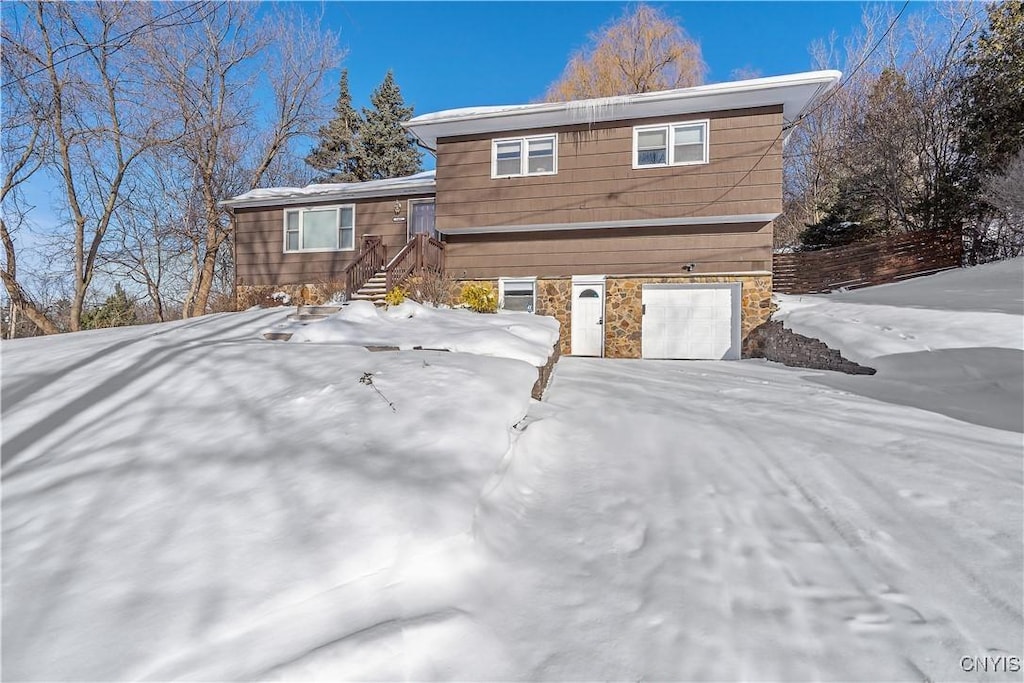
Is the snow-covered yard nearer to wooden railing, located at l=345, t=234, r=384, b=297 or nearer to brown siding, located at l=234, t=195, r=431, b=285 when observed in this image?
wooden railing, located at l=345, t=234, r=384, b=297

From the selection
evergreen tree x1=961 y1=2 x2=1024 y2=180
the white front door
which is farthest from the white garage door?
evergreen tree x1=961 y1=2 x2=1024 y2=180

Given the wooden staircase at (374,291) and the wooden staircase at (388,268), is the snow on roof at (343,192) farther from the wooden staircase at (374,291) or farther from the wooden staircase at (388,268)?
the wooden staircase at (374,291)

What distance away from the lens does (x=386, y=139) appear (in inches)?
945

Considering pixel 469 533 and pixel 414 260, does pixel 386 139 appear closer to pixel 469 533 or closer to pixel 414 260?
pixel 414 260

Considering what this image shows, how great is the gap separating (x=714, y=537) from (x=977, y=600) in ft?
3.15

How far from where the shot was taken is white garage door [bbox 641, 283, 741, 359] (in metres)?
9.41

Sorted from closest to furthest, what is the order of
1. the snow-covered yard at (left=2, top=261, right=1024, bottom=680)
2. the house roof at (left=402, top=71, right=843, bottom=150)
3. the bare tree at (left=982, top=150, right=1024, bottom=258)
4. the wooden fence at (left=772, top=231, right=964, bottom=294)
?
the snow-covered yard at (left=2, top=261, right=1024, bottom=680)
the house roof at (left=402, top=71, right=843, bottom=150)
the bare tree at (left=982, top=150, right=1024, bottom=258)
the wooden fence at (left=772, top=231, right=964, bottom=294)

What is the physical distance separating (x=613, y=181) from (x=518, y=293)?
131 inches

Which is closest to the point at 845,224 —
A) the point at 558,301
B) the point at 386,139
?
the point at 558,301

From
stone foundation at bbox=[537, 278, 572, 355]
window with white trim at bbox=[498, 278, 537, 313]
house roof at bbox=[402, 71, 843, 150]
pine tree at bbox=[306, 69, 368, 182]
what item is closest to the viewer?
house roof at bbox=[402, 71, 843, 150]

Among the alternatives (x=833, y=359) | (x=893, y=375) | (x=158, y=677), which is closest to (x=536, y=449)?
(x=158, y=677)

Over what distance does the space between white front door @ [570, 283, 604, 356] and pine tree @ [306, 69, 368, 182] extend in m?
18.4

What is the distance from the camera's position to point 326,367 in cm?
384

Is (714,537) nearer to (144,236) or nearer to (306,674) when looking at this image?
(306,674)
